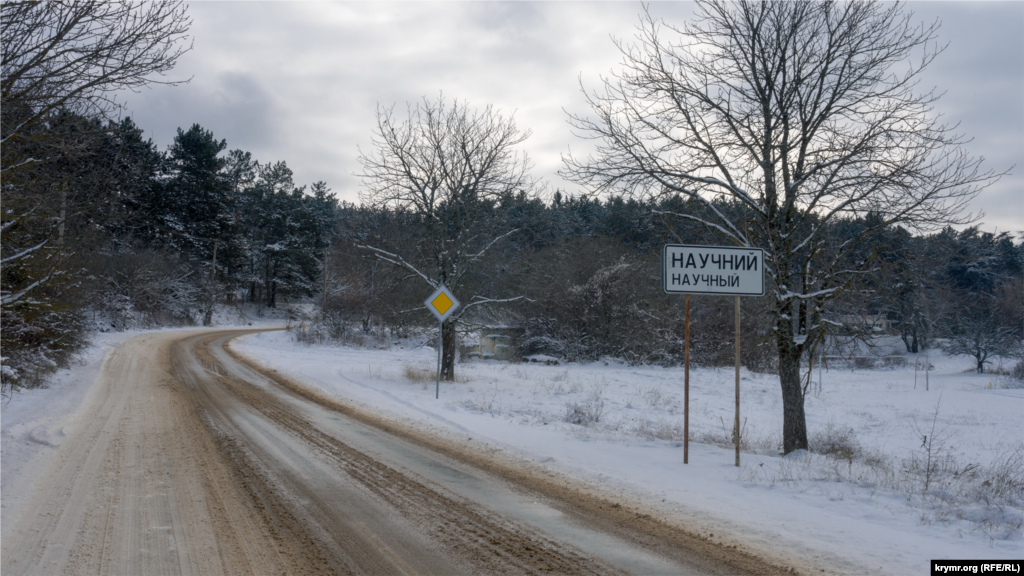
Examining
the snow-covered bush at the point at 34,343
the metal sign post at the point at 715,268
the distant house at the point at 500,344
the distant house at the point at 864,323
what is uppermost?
the metal sign post at the point at 715,268

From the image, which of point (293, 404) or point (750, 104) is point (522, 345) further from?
point (750, 104)

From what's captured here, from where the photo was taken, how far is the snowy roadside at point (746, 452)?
5.17 meters

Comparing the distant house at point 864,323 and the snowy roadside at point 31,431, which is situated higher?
the distant house at point 864,323

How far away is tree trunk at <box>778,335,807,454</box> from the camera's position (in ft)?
31.7

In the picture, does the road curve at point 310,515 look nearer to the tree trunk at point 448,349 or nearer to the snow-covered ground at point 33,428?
the snow-covered ground at point 33,428

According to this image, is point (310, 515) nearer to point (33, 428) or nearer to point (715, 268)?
point (715, 268)

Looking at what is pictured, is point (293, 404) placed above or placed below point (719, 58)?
below

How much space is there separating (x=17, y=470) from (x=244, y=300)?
63118 millimetres

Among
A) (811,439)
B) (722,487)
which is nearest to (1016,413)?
(811,439)

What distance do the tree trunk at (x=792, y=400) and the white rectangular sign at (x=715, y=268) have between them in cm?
233

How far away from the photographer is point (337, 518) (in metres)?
5.32

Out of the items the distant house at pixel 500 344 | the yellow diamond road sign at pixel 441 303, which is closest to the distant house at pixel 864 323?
the yellow diamond road sign at pixel 441 303

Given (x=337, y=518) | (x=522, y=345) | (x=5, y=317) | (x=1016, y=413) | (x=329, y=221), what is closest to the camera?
(x=337, y=518)

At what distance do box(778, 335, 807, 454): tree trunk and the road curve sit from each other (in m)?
5.05
